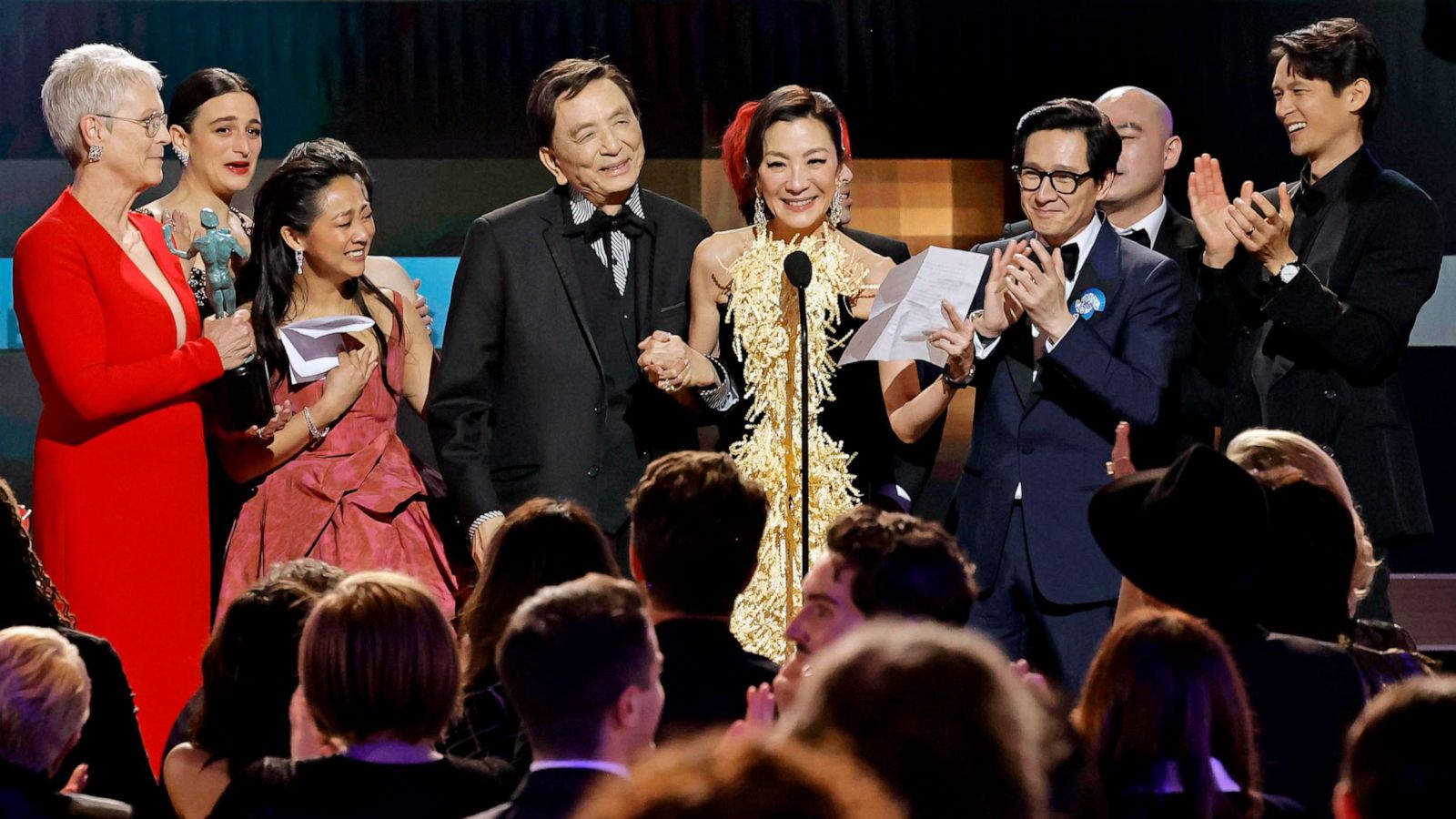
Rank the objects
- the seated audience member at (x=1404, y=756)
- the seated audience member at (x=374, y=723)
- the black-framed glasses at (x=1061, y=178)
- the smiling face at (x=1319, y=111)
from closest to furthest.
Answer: the seated audience member at (x=1404, y=756) < the seated audience member at (x=374, y=723) < the black-framed glasses at (x=1061, y=178) < the smiling face at (x=1319, y=111)

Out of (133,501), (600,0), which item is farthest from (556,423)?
(600,0)

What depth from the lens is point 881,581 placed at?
2.59 metres

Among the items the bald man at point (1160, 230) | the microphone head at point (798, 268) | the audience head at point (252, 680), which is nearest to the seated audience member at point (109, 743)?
the audience head at point (252, 680)

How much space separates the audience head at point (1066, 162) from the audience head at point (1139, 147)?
75 cm

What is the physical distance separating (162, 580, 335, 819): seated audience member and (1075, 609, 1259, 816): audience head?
1179mm

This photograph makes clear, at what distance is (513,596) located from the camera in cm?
279

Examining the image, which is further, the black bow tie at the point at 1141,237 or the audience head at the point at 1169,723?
the black bow tie at the point at 1141,237

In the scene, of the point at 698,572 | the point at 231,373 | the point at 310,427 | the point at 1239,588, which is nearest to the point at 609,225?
the point at 310,427

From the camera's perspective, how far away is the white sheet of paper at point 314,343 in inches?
154

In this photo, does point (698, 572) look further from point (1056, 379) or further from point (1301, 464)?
point (1056, 379)

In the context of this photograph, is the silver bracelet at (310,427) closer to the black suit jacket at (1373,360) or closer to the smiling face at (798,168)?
the smiling face at (798,168)

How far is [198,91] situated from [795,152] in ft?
5.64

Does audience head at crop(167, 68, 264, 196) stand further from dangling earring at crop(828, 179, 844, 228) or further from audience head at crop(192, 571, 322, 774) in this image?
audience head at crop(192, 571, 322, 774)

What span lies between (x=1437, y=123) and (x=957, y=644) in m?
5.22
